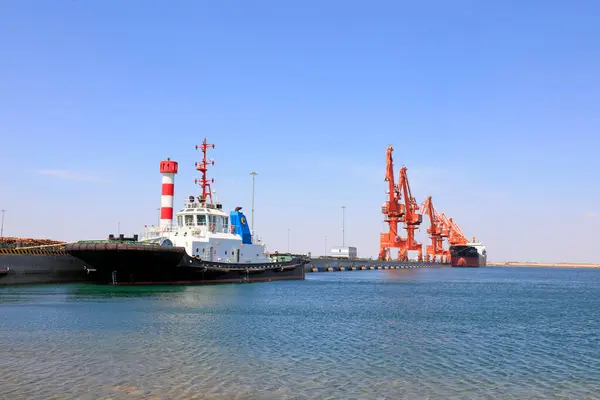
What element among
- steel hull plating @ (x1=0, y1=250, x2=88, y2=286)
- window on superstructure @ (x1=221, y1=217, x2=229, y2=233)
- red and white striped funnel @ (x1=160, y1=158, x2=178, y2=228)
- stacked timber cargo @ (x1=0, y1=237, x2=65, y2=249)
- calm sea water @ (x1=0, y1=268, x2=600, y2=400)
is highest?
red and white striped funnel @ (x1=160, y1=158, x2=178, y2=228)

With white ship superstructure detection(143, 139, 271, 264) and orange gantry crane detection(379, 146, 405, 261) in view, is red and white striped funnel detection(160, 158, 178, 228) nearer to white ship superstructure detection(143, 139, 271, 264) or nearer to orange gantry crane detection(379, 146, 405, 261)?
white ship superstructure detection(143, 139, 271, 264)

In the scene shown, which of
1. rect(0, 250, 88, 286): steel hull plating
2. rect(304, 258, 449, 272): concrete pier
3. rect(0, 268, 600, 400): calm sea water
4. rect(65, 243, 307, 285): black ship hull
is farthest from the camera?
rect(304, 258, 449, 272): concrete pier

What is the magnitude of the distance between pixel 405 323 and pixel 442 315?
5271 mm

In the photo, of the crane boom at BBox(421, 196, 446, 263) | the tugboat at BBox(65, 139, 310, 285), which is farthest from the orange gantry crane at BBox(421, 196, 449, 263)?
the tugboat at BBox(65, 139, 310, 285)

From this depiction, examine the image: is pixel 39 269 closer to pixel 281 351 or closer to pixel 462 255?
pixel 281 351

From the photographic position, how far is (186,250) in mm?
44625

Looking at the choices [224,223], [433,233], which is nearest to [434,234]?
[433,233]

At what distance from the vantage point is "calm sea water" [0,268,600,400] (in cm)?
1379

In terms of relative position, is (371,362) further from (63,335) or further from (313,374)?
(63,335)

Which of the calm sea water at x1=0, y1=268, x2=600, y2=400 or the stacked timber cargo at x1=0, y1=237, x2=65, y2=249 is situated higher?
the stacked timber cargo at x1=0, y1=237, x2=65, y2=249

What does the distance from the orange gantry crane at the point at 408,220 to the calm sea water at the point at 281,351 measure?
10633 centimetres

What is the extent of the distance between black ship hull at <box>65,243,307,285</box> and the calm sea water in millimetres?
5277

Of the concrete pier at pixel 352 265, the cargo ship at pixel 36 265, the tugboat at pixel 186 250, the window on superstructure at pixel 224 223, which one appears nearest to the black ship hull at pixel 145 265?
the tugboat at pixel 186 250

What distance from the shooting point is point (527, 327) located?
2711 cm
